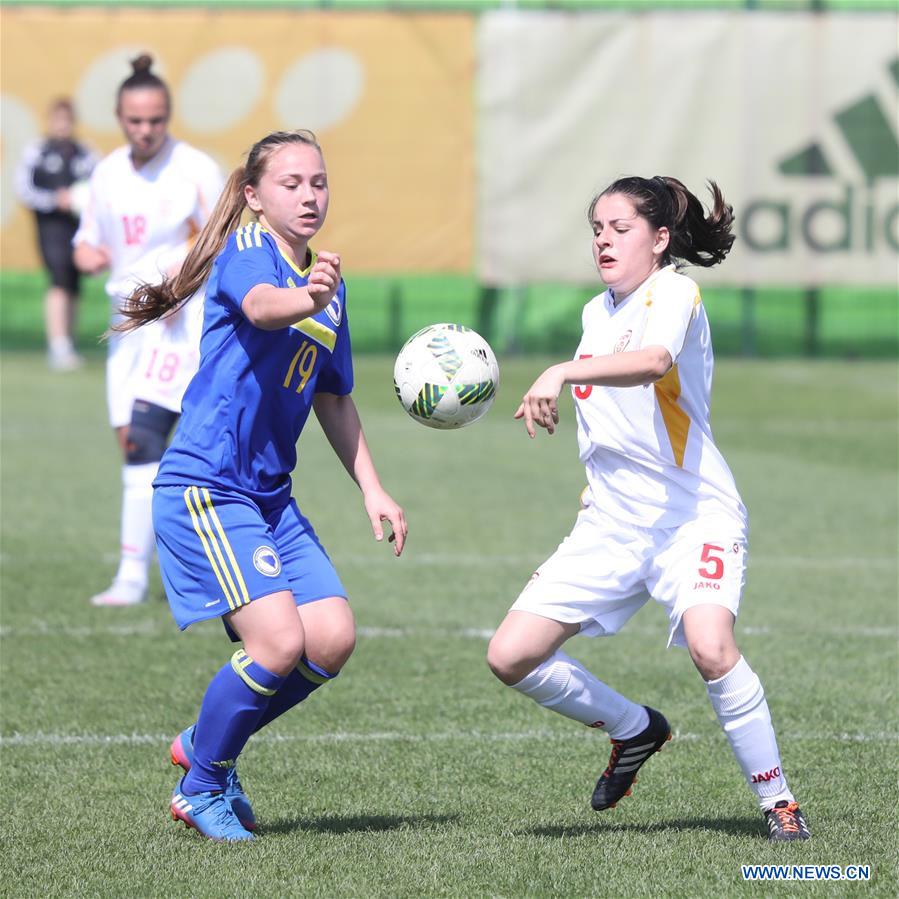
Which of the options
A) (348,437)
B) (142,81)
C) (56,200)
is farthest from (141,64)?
(56,200)

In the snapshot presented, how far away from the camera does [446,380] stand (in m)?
4.64

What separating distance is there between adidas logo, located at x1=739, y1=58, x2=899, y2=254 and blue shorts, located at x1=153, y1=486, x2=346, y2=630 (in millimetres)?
14502

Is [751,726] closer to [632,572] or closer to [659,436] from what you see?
[632,572]

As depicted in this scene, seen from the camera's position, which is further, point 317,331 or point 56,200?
point 56,200

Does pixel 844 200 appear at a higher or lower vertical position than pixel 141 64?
lower

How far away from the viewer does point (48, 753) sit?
18.0 ft

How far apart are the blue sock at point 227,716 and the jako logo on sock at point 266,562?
0.75ft

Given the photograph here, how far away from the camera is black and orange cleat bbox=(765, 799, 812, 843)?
4.41 meters

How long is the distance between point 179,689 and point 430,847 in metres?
2.18

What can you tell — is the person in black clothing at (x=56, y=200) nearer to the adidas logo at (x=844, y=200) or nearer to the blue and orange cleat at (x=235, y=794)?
the adidas logo at (x=844, y=200)

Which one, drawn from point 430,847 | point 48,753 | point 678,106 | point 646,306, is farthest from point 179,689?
point 678,106

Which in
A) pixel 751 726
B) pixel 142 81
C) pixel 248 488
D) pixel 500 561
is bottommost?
pixel 500 561

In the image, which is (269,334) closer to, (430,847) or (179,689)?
(430,847)

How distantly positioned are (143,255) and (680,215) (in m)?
3.88
